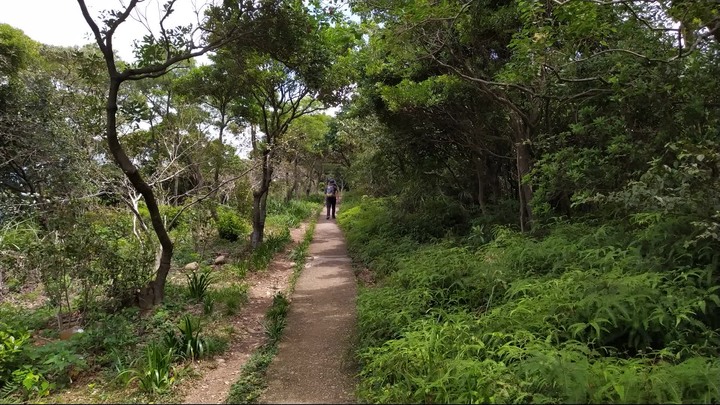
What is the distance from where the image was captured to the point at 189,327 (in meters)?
4.85

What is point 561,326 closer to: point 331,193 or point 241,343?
point 241,343

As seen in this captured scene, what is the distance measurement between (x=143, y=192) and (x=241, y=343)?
2586 mm

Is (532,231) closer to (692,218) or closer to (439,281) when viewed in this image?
(439,281)

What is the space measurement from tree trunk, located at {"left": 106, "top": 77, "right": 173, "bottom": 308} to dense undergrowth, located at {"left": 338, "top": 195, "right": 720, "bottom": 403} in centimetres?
307

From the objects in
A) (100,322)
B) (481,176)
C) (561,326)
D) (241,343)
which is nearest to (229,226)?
(481,176)

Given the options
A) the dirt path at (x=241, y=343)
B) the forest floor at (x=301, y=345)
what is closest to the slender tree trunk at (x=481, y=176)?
the forest floor at (x=301, y=345)

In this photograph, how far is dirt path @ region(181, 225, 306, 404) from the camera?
4.11m

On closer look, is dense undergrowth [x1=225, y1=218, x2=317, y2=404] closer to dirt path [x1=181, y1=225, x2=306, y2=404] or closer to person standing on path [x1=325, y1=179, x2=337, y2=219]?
dirt path [x1=181, y1=225, x2=306, y2=404]

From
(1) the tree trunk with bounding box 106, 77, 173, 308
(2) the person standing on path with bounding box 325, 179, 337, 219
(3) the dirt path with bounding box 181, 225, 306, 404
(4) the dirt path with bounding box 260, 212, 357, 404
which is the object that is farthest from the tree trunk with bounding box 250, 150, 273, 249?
(2) the person standing on path with bounding box 325, 179, 337, 219

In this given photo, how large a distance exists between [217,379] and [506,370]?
2936 mm

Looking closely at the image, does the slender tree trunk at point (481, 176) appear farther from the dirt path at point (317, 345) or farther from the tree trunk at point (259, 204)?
the tree trunk at point (259, 204)

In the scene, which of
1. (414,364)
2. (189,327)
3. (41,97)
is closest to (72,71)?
(41,97)

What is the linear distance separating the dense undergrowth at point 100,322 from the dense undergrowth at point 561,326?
2067mm

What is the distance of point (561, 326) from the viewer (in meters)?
4.02
